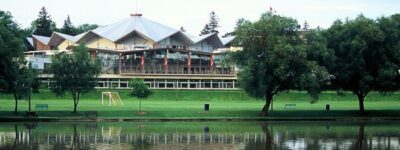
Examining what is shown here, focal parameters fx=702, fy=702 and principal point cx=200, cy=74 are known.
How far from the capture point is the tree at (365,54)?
2581 inches

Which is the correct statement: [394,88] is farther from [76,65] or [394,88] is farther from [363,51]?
[76,65]

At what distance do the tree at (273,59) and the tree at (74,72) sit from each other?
13.4 metres

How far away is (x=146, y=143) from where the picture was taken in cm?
3525

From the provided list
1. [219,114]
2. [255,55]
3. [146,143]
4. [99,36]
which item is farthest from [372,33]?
[99,36]

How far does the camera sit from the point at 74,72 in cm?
6303

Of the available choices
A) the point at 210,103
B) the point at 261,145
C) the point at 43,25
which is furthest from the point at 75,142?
the point at 43,25

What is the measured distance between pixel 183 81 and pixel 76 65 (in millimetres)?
47503

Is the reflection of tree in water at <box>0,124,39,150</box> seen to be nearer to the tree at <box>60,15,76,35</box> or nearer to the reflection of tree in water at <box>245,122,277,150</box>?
the reflection of tree in water at <box>245,122,277,150</box>

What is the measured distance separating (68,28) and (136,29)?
133 feet

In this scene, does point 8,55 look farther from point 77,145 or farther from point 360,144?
point 360,144

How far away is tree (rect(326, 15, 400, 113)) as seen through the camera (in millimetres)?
65562

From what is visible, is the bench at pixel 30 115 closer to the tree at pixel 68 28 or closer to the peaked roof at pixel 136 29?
the peaked roof at pixel 136 29

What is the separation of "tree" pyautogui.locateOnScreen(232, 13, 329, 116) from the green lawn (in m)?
3.03

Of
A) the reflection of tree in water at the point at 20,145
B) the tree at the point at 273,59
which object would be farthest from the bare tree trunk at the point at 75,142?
the tree at the point at 273,59
